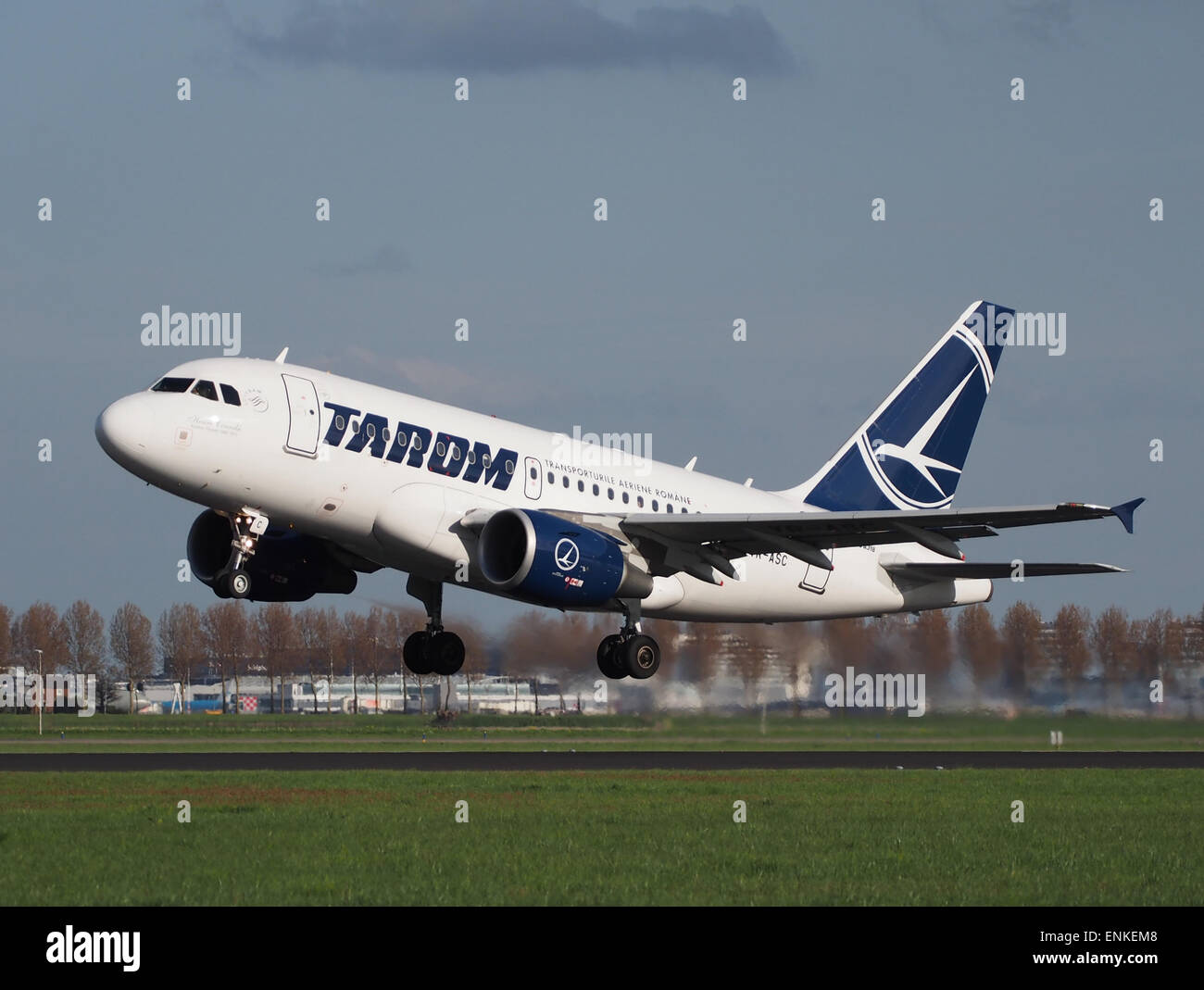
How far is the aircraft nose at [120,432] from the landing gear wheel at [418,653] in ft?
38.4

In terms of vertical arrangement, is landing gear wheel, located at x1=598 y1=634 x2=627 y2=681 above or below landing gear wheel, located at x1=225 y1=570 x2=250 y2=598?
below

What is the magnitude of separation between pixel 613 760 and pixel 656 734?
9693mm

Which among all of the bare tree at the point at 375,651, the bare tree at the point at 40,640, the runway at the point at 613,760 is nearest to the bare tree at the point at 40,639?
the bare tree at the point at 40,640

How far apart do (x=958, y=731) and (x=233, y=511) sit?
2520cm

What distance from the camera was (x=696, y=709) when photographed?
5231 centimetres

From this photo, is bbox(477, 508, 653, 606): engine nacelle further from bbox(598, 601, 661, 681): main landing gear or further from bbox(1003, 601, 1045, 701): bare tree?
bbox(1003, 601, 1045, 701): bare tree

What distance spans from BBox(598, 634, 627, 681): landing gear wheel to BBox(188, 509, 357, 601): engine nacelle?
19.9 ft

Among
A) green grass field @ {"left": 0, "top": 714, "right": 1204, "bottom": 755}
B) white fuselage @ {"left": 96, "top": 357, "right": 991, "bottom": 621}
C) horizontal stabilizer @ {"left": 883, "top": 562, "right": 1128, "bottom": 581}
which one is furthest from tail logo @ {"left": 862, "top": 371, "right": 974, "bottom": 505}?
white fuselage @ {"left": 96, "top": 357, "right": 991, "bottom": 621}

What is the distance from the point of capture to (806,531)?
3834cm

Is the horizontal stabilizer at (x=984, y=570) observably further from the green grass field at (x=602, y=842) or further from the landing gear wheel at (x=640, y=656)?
the landing gear wheel at (x=640, y=656)

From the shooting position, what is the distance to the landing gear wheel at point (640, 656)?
40.1 m

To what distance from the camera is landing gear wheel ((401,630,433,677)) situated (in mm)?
41975
